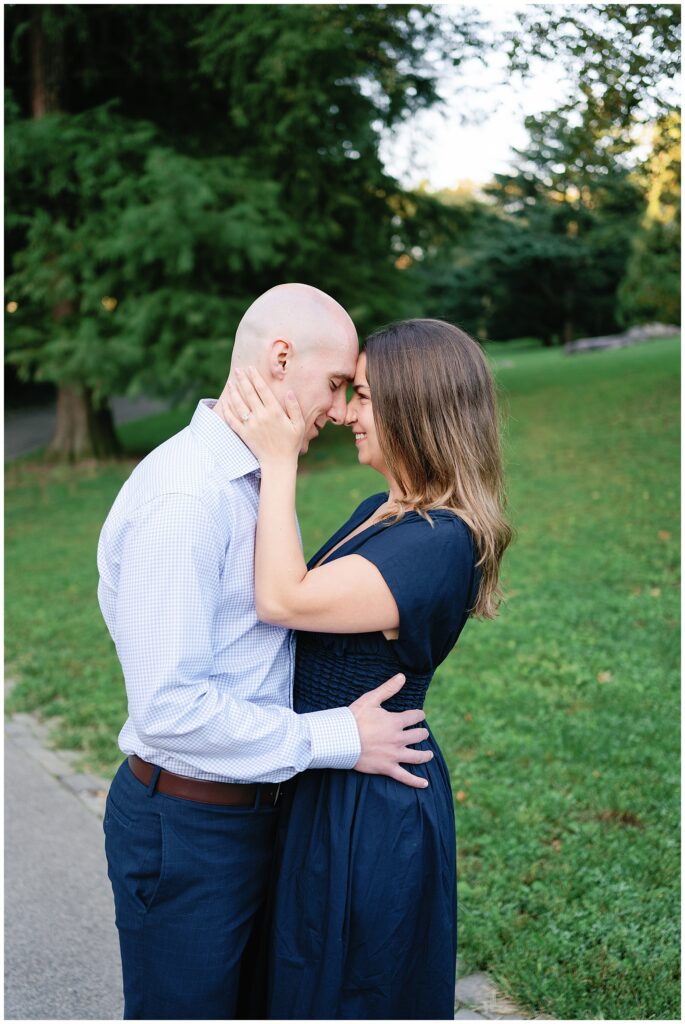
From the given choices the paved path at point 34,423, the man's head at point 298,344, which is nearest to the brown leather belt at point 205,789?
the man's head at point 298,344

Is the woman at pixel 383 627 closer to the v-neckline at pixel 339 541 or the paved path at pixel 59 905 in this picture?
the v-neckline at pixel 339 541

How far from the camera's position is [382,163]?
15469mm

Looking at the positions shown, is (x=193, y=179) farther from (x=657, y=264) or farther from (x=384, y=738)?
(x=657, y=264)

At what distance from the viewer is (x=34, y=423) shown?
26141 mm

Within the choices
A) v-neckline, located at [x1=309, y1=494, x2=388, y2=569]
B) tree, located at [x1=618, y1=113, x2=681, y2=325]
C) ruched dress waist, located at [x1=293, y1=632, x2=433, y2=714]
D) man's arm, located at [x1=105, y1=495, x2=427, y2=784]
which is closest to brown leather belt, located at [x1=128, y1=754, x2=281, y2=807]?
man's arm, located at [x1=105, y1=495, x2=427, y2=784]

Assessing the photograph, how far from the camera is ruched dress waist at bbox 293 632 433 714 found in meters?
2.22

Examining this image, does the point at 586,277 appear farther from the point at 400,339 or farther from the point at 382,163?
the point at 400,339

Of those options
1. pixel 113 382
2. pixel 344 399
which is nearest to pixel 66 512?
pixel 113 382

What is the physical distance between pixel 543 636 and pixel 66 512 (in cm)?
849

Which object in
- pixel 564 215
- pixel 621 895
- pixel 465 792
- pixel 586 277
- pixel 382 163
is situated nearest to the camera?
pixel 621 895

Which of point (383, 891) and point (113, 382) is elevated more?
point (113, 382)

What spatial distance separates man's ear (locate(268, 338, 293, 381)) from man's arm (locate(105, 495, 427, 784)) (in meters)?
0.37

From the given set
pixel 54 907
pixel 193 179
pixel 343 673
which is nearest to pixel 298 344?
pixel 343 673

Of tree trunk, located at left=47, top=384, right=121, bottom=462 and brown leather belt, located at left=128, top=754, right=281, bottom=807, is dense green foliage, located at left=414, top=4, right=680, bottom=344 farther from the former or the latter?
tree trunk, located at left=47, top=384, right=121, bottom=462
